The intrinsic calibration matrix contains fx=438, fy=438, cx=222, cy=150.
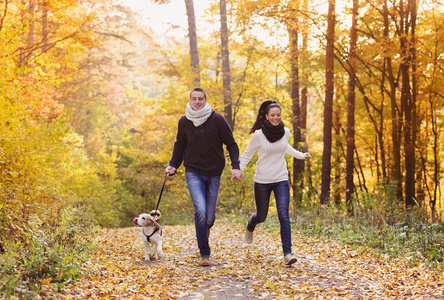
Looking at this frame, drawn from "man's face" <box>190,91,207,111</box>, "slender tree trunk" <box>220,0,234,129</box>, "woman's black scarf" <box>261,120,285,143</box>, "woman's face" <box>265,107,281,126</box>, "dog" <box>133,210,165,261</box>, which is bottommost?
"dog" <box>133,210,165,261</box>

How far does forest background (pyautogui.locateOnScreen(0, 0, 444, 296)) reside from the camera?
23.2ft

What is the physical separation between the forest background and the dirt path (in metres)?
0.57

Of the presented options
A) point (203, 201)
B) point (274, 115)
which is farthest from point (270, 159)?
point (203, 201)

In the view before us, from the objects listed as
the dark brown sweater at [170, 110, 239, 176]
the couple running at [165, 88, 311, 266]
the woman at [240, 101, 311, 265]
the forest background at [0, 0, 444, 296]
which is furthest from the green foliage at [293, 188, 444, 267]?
the dark brown sweater at [170, 110, 239, 176]

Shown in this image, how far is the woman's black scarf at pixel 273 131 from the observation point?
637 centimetres

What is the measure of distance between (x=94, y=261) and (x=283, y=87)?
15.7 metres

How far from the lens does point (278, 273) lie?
580 cm

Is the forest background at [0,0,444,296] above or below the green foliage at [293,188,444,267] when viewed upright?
above

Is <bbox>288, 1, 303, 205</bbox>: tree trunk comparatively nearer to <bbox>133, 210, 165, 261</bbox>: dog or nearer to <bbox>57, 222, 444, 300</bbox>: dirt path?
<bbox>57, 222, 444, 300</bbox>: dirt path

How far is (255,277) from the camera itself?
18.6ft

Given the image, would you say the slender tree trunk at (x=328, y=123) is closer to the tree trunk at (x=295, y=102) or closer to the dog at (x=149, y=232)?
the tree trunk at (x=295, y=102)

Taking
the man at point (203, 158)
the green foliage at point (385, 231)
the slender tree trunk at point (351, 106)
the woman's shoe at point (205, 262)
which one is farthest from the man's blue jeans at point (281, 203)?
the slender tree trunk at point (351, 106)

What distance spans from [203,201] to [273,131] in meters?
1.43

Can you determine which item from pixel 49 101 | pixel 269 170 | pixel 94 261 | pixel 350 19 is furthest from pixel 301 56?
pixel 94 261
